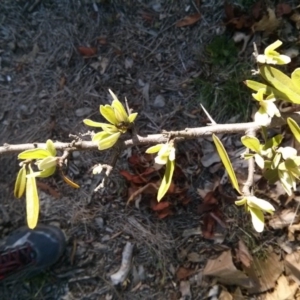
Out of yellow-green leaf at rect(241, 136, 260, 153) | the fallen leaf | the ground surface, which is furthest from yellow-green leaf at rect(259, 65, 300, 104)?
the fallen leaf

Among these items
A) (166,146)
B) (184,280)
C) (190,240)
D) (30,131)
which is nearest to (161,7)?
(30,131)

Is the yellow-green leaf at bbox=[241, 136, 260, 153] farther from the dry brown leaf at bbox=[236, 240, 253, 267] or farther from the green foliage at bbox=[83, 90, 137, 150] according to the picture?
the dry brown leaf at bbox=[236, 240, 253, 267]

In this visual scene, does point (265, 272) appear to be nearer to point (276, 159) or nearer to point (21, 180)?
point (276, 159)

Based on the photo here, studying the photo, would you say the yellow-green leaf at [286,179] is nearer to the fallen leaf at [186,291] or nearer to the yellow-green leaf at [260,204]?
the yellow-green leaf at [260,204]

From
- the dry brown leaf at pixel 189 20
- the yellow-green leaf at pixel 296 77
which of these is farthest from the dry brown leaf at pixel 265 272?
the yellow-green leaf at pixel 296 77

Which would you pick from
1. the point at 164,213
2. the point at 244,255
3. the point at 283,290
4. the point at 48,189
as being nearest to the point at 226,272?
the point at 244,255

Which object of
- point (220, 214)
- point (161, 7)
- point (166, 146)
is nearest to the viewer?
point (166, 146)

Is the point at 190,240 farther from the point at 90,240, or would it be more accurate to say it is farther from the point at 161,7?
the point at 161,7
